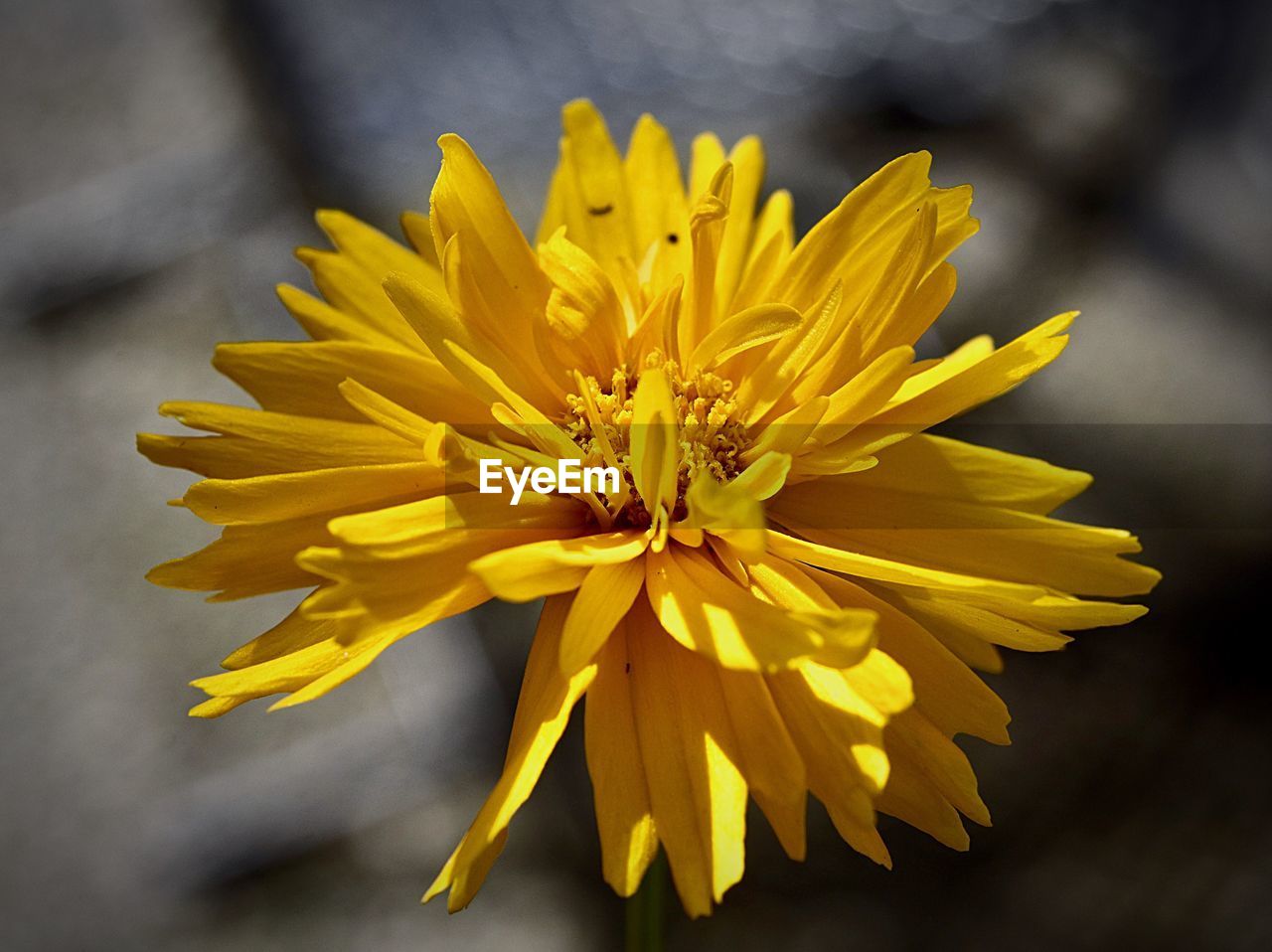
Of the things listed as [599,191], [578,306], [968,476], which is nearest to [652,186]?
[599,191]

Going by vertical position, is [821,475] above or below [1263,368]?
above

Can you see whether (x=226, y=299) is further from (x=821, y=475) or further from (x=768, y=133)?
(x=821, y=475)

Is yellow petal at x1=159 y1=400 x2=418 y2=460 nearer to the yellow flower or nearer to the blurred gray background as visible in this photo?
the yellow flower

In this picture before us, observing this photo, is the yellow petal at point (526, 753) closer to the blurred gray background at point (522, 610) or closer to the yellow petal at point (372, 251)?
the yellow petal at point (372, 251)

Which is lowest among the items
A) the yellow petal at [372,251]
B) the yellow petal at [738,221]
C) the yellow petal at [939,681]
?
the yellow petal at [939,681]

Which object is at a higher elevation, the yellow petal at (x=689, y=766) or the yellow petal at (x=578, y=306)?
the yellow petal at (x=578, y=306)

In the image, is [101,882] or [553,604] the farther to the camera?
[101,882]

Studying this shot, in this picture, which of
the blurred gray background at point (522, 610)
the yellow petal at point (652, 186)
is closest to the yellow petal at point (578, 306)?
the yellow petal at point (652, 186)

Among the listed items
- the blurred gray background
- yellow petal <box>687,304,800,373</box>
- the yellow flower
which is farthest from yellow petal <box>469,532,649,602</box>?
the blurred gray background

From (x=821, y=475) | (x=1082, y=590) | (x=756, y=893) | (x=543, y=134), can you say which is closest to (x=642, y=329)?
(x=821, y=475)
